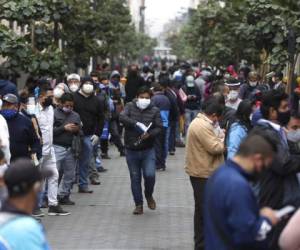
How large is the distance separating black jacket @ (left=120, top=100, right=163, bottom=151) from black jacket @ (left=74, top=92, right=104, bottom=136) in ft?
5.86

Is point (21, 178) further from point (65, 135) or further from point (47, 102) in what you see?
point (65, 135)

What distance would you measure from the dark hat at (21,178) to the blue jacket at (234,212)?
1382mm

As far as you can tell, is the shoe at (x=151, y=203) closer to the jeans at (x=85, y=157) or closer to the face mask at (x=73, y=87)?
the jeans at (x=85, y=157)

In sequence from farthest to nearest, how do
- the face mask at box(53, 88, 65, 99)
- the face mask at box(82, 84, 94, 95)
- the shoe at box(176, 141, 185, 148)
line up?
the shoe at box(176, 141, 185, 148) → the face mask at box(82, 84, 94, 95) → the face mask at box(53, 88, 65, 99)

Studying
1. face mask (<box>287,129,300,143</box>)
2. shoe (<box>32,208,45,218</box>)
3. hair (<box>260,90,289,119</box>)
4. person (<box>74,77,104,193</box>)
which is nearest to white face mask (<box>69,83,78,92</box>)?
person (<box>74,77,104,193</box>)

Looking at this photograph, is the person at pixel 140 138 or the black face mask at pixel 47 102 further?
the person at pixel 140 138

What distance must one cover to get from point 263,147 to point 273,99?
2545 mm

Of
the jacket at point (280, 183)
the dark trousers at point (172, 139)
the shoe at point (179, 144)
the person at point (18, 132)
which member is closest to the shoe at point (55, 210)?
the person at point (18, 132)

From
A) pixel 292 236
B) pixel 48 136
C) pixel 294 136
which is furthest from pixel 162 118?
pixel 292 236

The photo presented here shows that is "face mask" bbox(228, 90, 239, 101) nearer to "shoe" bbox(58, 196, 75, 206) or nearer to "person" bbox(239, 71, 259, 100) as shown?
"shoe" bbox(58, 196, 75, 206)

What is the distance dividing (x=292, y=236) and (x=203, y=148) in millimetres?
3925

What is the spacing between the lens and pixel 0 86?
1423cm

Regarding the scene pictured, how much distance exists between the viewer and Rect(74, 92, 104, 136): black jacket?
16.3m

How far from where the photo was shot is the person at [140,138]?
1426 cm
